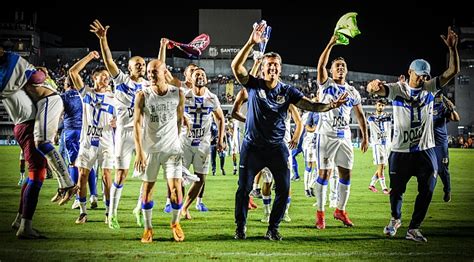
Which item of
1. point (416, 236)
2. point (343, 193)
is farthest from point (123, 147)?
point (416, 236)

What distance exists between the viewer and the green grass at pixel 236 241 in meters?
7.72

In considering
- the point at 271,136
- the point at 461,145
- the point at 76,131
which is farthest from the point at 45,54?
the point at 271,136

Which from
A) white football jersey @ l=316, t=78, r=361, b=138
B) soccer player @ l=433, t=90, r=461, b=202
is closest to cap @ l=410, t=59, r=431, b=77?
white football jersey @ l=316, t=78, r=361, b=138

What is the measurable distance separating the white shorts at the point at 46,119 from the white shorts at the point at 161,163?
1.42m

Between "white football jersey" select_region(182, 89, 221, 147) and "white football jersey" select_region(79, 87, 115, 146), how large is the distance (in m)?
1.47

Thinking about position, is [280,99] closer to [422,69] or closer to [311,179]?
[422,69]

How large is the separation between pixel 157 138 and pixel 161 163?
0.38m

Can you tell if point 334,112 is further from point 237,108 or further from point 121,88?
point 121,88

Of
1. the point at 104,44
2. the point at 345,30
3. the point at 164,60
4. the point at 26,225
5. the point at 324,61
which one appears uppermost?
the point at 345,30

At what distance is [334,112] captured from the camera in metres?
10.7

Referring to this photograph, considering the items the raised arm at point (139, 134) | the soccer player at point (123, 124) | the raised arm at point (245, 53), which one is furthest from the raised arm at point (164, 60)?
the raised arm at point (245, 53)

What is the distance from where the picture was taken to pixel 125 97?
10086 mm

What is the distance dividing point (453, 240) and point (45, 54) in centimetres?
7160

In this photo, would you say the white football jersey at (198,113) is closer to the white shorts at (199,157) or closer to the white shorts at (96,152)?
the white shorts at (199,157)
